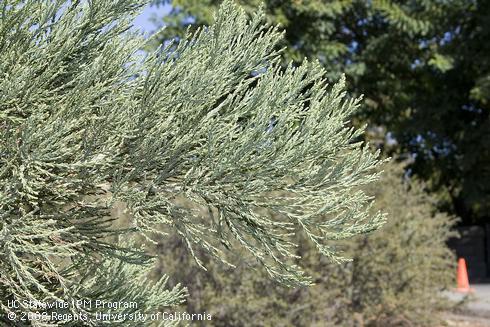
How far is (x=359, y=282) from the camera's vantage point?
10.0 m

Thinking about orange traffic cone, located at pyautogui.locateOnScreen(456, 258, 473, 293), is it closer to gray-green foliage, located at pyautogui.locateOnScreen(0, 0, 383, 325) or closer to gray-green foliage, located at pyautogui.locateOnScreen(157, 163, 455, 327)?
gray-green foliage, located at pyautogui.locateOnScreen(157, 163, 455, 327)

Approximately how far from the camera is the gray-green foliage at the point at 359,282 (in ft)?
27.9

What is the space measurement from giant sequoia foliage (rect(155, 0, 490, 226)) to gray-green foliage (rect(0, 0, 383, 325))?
12735 mm

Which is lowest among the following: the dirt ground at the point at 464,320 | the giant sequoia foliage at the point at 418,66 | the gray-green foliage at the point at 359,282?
the dirt ground at the point at 464,320

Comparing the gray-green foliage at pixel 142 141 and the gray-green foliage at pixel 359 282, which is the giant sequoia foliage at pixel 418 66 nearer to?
the gray-green foliage at pixel 359 282

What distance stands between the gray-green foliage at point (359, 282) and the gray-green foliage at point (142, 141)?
4.40 metres

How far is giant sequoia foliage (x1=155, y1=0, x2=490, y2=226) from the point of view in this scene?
17641mm

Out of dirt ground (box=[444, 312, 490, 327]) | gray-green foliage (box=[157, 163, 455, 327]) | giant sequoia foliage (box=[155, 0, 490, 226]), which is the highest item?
giant sequoia foliage (box=[155, 0, 490, 226])

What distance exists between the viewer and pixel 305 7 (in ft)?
56.2

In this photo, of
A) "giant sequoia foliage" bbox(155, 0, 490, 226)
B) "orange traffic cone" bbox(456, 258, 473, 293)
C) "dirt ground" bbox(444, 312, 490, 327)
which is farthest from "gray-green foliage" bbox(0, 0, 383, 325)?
"giant sequoia foliage" bbox(155, 0, 490, 226)

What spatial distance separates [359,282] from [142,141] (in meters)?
6.86

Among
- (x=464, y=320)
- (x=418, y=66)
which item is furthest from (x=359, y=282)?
(x=418, y=66)

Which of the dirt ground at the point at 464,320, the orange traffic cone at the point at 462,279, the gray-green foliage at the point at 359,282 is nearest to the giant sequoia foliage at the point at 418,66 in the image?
the orange traffic cone at the point at 462,279

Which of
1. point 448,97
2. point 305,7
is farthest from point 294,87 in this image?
point 448,97
